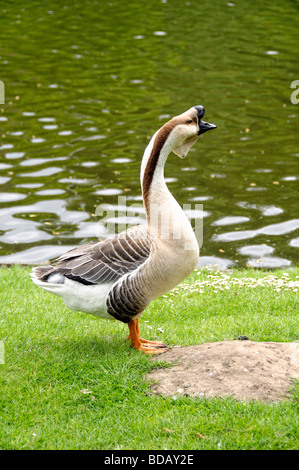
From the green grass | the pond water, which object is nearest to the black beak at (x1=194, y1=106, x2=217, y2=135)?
the green grass

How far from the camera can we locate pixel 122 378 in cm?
567

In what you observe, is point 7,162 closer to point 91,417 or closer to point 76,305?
point 76,305

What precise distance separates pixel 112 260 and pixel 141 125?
37.3 ft

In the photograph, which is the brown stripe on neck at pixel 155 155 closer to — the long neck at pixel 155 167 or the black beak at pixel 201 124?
the long neck at pixel 155 167

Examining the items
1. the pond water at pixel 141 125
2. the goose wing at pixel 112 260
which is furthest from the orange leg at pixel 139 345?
the pond water at pixel 141 125

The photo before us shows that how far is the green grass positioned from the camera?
4.83 meters

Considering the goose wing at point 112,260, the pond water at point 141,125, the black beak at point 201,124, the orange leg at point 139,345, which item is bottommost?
the pond water at point 141,125

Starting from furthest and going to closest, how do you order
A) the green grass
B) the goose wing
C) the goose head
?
the goose wing < the goose head < the green grass

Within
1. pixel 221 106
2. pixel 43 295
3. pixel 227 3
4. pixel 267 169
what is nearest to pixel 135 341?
pixel 43 295

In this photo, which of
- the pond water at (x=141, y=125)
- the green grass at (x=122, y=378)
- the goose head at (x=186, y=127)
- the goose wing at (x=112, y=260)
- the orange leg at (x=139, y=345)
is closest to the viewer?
the green grass at (x=122, y=378)

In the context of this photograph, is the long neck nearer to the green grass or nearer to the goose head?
the goose head

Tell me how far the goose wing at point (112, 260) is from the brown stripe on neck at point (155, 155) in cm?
44

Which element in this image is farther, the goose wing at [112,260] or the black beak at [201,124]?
the goose wing at [112,260]

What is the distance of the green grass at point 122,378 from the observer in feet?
15.8
